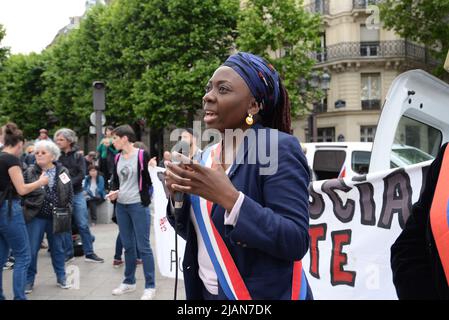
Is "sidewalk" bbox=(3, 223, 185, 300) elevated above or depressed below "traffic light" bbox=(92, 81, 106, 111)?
→ below

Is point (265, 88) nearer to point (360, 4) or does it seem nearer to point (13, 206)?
point (13, 206)

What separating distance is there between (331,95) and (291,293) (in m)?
31.1

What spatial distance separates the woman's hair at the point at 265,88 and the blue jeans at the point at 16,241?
3.78m

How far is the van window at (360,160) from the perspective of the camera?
28.9ft

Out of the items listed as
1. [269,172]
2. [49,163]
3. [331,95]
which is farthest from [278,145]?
[331,95]

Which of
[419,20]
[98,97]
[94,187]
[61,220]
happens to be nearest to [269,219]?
[61,220]

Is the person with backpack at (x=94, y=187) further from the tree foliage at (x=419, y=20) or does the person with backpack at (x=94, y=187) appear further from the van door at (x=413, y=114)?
the tree foliage at (x=419, y=20)

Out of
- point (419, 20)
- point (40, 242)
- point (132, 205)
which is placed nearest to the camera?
point (132, 205)

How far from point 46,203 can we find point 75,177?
150cm

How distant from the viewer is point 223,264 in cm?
159

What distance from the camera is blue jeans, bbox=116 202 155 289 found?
512 centimetres

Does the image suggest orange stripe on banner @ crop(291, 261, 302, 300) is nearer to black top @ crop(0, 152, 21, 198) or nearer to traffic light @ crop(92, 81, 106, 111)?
black top @ crop(0, 152, 21, 198)

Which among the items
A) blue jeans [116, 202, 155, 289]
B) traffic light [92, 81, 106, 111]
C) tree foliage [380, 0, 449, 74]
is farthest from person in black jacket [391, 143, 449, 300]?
tree foliage [380, 0, 449, 74]

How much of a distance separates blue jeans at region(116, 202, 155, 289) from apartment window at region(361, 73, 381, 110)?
27475 mm
